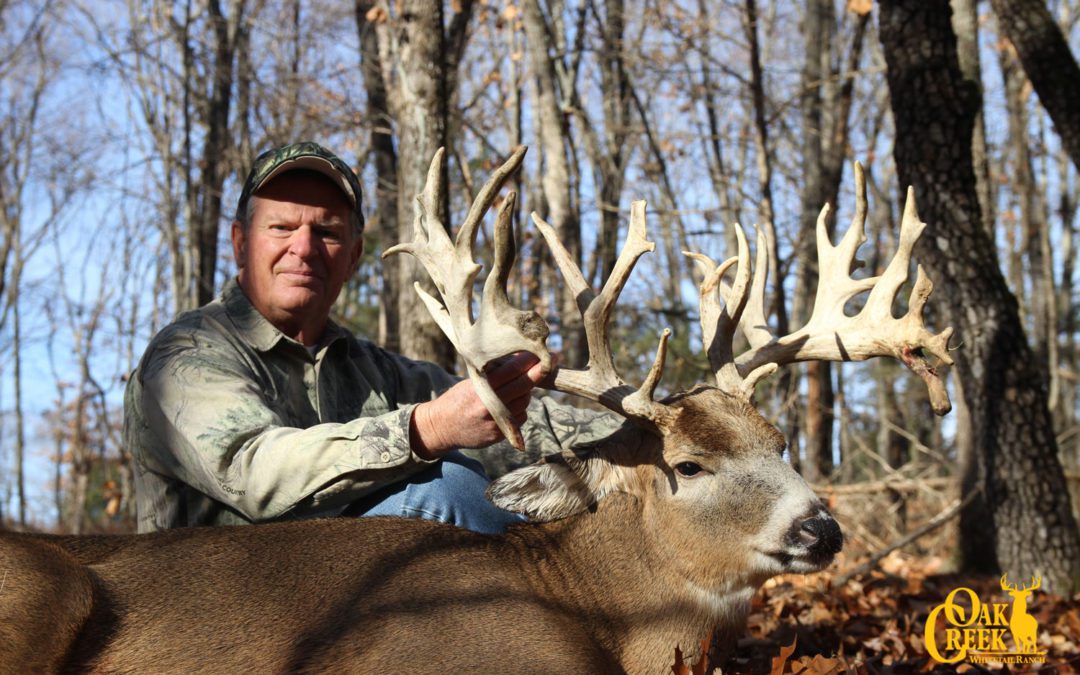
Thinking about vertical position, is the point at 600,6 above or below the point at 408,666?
above

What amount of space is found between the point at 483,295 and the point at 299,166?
169 centimetres

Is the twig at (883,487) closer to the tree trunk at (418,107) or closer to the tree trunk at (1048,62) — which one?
the tree trunk at (1048,62)

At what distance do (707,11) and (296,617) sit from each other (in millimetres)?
17469

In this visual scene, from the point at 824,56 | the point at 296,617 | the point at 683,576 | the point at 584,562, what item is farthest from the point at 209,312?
the point at 824,56

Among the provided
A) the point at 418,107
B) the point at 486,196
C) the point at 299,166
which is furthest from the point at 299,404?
the point at 418,107

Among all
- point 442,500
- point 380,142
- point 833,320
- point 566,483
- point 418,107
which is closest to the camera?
point 566,483

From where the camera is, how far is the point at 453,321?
387cm

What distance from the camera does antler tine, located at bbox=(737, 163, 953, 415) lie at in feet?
14.1

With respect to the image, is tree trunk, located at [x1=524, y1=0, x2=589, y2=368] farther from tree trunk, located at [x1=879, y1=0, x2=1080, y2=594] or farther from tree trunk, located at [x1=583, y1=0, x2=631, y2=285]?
tree trunk, located at [x1=879, y1=0, x2=1080, y2=594]

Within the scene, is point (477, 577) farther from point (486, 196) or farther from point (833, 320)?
point (833, 320)

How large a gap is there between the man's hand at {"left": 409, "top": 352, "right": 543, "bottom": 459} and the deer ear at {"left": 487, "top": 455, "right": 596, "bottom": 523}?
0.30 m

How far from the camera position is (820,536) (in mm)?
3633

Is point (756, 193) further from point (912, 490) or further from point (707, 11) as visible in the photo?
point (912, 490)

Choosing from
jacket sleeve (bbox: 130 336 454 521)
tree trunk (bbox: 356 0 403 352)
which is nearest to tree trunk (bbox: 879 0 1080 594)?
jacket sleeve (bbox: 130 336 454 521)
